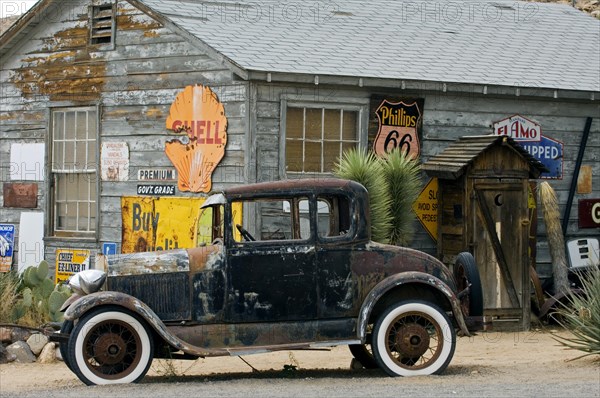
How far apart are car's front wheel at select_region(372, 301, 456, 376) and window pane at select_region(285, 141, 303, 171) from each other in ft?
15.8

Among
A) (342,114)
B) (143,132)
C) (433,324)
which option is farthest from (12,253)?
(433,324)

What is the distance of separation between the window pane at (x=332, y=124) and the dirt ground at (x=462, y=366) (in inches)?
121

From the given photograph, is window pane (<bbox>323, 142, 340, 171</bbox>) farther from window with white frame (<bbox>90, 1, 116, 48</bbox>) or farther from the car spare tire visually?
the car spare tire

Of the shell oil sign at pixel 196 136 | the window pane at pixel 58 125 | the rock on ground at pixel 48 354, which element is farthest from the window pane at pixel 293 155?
the window pane at pixel 58 125

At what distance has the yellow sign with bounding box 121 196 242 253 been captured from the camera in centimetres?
1490

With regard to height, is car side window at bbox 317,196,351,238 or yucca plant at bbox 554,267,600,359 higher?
car side window at bbox 317,196,351,238

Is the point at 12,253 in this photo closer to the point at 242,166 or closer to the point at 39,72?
the point at 39,72

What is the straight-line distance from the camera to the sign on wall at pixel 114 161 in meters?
15.8

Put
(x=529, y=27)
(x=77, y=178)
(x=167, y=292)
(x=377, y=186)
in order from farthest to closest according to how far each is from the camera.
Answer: (x=529, y=27), (x=77, y=178), (x=377, y=186), (x=167, y=292)

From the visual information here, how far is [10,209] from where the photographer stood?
17500mm

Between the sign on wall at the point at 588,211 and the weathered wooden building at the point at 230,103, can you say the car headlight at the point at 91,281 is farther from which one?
the sign on wall at the point at 588,211

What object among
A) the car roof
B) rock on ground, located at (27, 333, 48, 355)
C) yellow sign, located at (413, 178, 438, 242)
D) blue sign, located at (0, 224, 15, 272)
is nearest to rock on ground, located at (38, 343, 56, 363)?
rock on ground, located at (27, 333, 48, 355)

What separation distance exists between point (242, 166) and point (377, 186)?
1787 mm

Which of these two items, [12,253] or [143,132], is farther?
[12,253]
